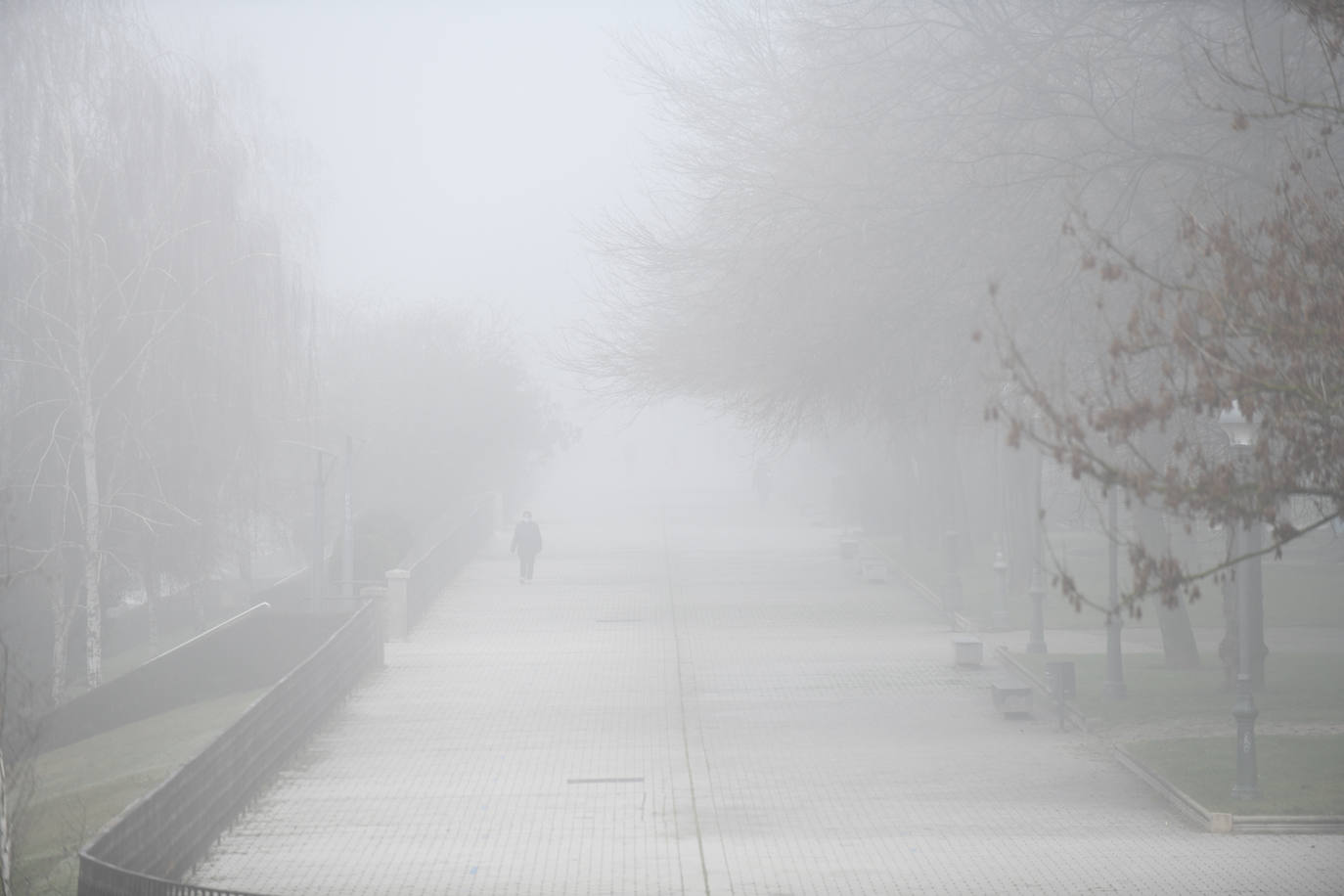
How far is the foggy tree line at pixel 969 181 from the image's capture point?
15.1m

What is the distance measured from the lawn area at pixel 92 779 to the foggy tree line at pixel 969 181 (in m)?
8.70

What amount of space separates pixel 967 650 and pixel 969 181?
7944 mm

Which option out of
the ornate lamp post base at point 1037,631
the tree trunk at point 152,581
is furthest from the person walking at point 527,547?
the ornate lamp post base at point 1037,631

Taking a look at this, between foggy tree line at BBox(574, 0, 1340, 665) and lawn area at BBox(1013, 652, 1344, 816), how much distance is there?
142cm

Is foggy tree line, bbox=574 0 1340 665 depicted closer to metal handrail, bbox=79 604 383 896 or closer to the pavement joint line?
the pavement joint line

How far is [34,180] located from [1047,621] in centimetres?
1855

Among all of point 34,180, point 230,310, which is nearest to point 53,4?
point 34,180

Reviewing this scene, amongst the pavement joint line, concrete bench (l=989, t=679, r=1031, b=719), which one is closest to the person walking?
the pavement joint line

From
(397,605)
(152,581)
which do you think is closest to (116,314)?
(152,581)

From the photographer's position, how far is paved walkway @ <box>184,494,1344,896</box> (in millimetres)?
11742

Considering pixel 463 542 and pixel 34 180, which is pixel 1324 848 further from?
pixel 463 542

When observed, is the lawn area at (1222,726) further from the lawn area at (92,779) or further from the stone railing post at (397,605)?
the stone railing post at (397,605)

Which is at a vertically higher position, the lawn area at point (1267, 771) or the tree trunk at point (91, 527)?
the tree trunk at point (91, 527)

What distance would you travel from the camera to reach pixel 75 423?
25.4 m
